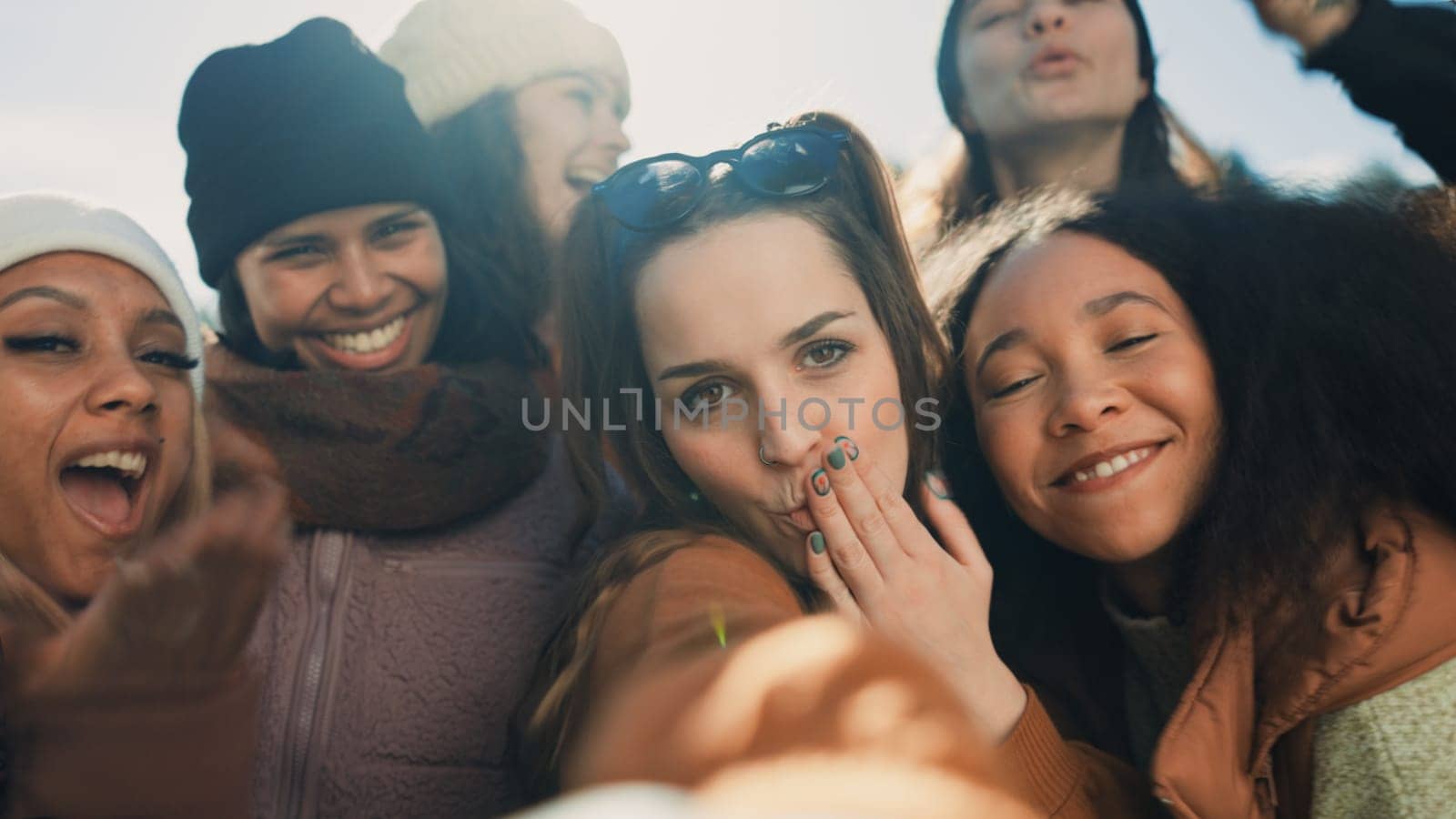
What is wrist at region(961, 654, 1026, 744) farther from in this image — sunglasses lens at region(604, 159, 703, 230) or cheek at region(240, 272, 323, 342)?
cheek at region(240, 272, 323, 342)

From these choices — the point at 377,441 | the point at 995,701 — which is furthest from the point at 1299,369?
the point at 377,441

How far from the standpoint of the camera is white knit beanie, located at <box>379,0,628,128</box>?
339cm

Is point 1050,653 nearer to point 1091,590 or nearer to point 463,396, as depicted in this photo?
point 1091,590

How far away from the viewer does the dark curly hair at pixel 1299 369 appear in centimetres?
174

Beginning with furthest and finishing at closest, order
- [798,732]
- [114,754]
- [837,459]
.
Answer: [837,459] → [114,754] → [798,732]

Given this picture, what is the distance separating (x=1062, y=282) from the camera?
1849mm

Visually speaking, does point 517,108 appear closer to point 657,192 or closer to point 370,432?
point 370,432

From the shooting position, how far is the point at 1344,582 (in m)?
1.68

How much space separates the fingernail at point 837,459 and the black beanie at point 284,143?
5.16 ft

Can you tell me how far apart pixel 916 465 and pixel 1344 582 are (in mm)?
816

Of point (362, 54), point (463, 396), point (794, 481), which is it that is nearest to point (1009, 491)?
point (794, 481)

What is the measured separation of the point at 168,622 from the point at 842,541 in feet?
3.93

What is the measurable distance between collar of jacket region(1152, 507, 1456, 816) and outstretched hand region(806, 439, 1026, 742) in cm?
31

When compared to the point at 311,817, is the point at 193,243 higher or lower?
higher
